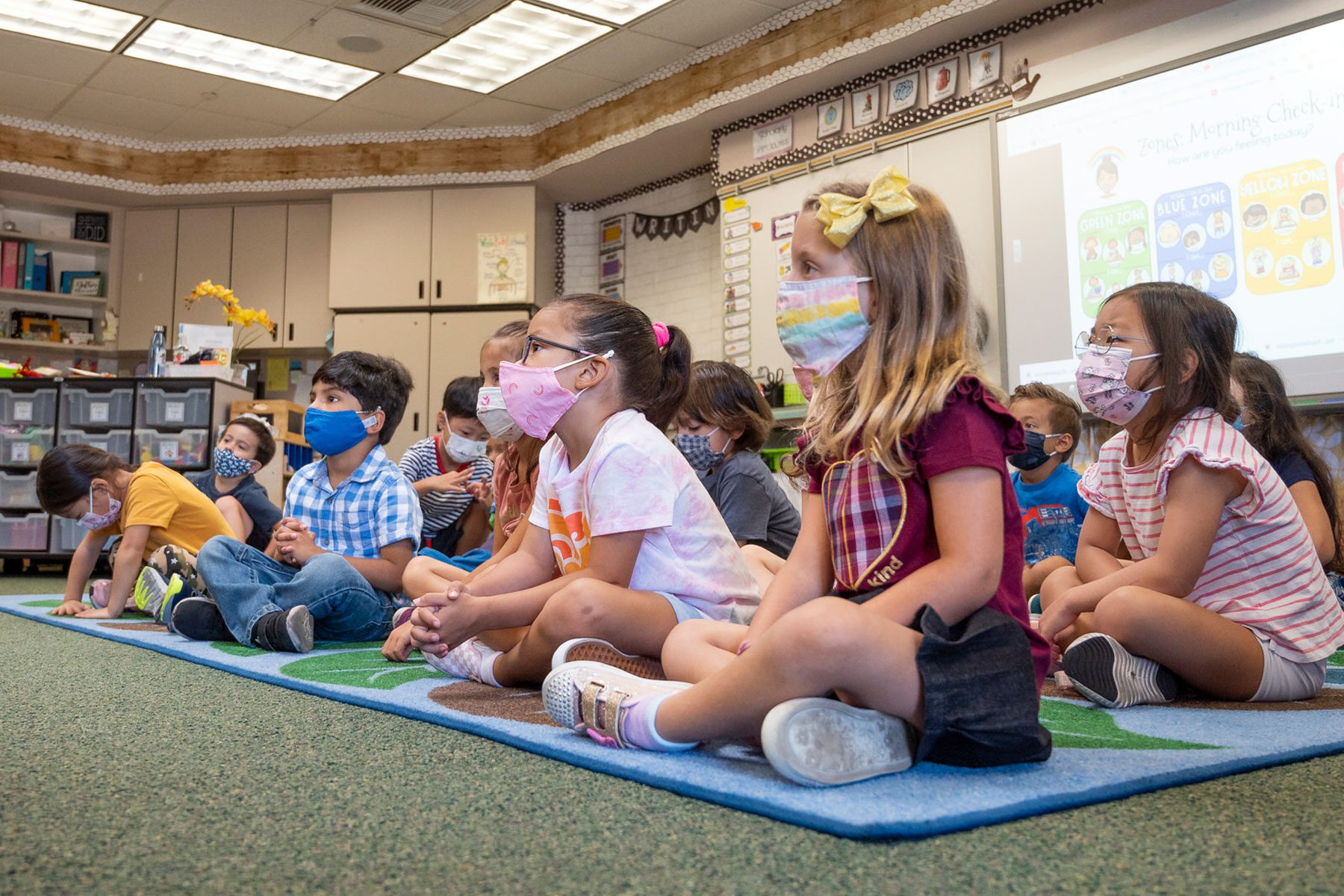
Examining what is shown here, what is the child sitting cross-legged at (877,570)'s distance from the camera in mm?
973

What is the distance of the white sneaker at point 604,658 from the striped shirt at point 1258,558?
83cm

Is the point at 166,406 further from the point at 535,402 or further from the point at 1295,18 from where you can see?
the point at 1295,18

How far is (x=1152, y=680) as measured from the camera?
5.02ft

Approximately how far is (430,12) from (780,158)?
180cm

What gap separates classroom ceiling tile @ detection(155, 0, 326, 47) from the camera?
4770 millimetres

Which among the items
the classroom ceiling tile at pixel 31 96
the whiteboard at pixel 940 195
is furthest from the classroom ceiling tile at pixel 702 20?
the classroom ceiling tile at pixel 31 96

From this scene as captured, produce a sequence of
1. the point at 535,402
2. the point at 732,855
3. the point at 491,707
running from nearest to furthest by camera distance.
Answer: the point at 732,855
the point at 491,707
the point at 535,402

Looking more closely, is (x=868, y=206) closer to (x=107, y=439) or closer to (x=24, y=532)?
(x=107, y=439)

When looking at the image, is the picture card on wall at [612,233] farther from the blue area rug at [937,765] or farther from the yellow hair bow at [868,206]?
the yellow hair bow at [868,206]

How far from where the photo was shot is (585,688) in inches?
47.0

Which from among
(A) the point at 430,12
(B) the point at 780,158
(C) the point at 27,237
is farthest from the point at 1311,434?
(C) the point at 27,237

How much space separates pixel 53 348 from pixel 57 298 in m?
0.32

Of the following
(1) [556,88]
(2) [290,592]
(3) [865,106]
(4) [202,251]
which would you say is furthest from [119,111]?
(2) [290,592]

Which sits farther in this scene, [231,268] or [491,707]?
[231,268]
